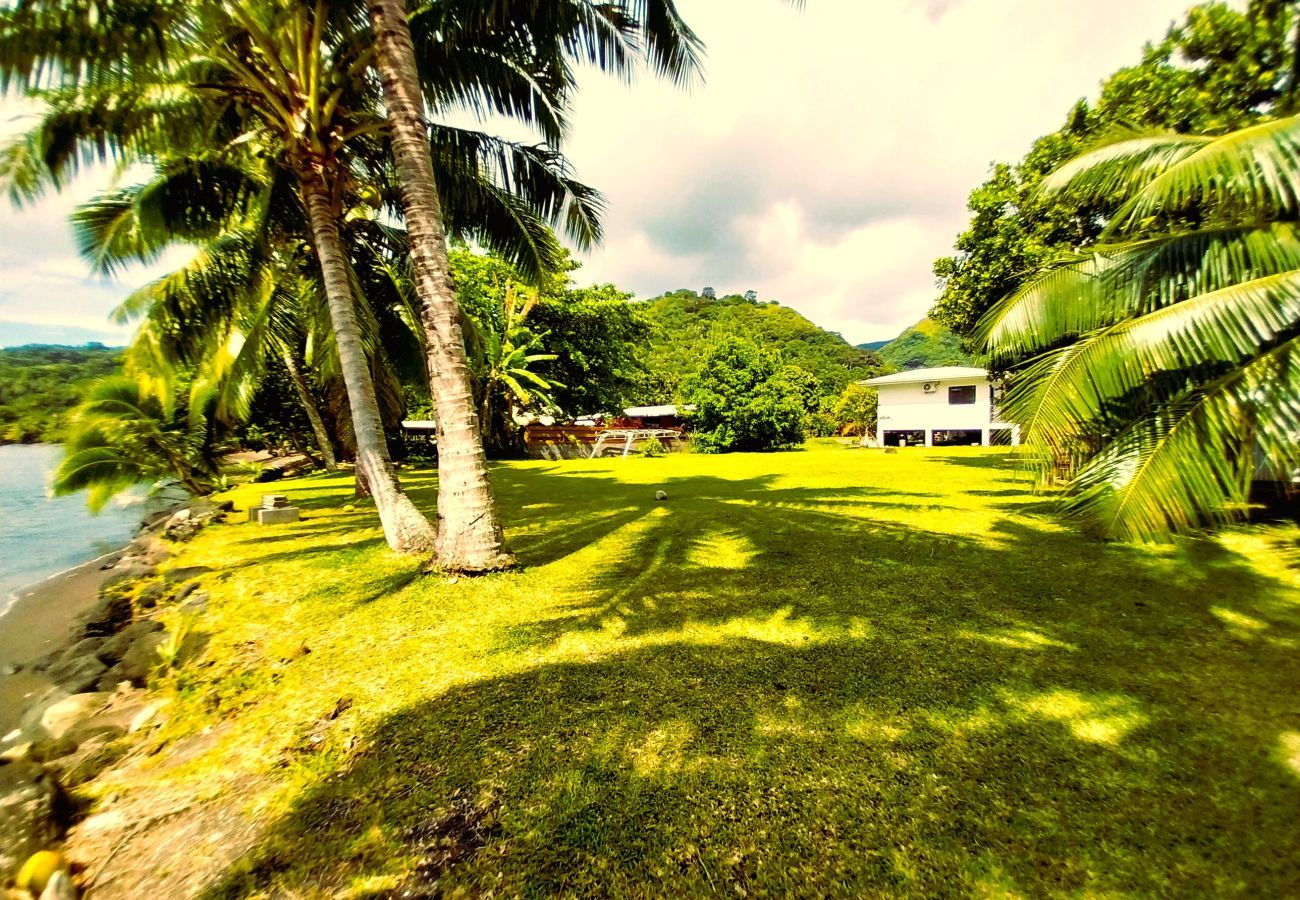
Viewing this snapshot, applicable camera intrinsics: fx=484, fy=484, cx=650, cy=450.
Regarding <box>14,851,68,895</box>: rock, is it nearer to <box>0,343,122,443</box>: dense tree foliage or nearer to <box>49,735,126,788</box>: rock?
<box>49,735,126,788</box>: rock

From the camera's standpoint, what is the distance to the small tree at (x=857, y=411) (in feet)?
123

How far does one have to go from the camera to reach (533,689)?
2.87 metres

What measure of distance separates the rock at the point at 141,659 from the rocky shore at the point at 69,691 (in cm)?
1

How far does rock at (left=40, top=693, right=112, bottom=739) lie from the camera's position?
285cm

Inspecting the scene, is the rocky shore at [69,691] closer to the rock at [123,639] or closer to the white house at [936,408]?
the rock at [123,639]

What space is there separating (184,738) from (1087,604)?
616 centimetres

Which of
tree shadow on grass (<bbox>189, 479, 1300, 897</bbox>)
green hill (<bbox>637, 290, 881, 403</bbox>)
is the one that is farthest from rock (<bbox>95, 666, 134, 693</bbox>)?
green hill (<bbox>637, 290, 881, 403</bbox>)

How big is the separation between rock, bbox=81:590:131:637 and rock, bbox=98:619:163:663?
0.28 m

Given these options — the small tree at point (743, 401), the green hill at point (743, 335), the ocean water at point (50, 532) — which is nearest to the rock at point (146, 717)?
the ocean water at point (50, 532)

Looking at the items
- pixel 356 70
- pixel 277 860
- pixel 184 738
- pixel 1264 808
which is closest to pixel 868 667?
pixel 1264 808

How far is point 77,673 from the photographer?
3793mm

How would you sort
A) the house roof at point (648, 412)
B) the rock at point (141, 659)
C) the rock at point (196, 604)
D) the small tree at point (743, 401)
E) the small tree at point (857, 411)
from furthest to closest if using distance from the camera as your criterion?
the house roof at point (648, 412), the small tree at point (857, 411), the small tree at point (743, 401), the rock at point (196, 604), the rock at point (141, 659)

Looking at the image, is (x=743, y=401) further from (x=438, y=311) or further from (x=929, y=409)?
(x=438, y=311)

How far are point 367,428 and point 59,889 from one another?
480cm
